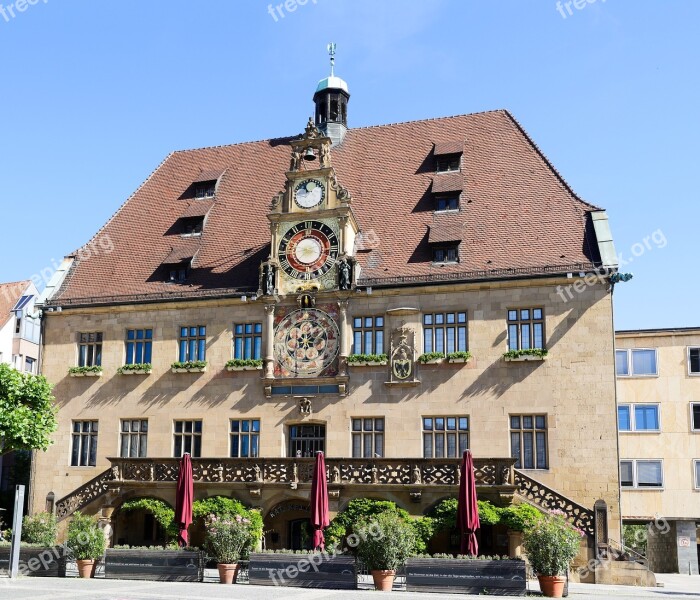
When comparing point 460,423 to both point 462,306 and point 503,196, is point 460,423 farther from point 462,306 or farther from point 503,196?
point 503,196

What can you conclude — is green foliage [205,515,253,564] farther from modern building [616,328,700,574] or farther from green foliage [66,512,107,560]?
modern building [616,328,700,574]

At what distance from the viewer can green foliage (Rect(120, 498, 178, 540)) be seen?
32.0 metres

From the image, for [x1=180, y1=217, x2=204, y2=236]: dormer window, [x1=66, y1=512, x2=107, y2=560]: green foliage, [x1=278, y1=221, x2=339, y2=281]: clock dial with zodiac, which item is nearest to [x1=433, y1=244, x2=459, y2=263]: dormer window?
[x1=278, y1=221, x2=339, y2=281]: clock dial with zodiac

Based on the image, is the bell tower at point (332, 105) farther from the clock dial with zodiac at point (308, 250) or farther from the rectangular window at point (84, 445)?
the rectangular window at point (84, 445)

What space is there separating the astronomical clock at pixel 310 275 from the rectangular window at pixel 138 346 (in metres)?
5.44

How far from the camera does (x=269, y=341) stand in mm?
34562

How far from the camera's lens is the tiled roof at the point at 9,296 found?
2151 inches

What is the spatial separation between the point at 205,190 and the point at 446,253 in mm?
12877

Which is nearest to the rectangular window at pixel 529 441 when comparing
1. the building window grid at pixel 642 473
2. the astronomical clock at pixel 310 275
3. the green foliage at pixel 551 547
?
the astronomical clock at pixel 310 275

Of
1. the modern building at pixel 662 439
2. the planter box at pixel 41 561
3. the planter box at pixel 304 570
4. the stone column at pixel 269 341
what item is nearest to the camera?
the planter box at pixel 304 570

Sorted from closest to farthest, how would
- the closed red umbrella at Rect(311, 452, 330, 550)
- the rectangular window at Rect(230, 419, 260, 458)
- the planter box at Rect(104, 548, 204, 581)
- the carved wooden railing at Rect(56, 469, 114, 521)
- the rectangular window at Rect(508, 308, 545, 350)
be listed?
the planter box at Rect(104, 548, 204, 581) → the closed red umbrella at Rect(311, 452, 330, 550) → the rectangular window at Rect(508, 308, 545, 350) → the carved wooden railing at Rect(56, 469, 114, 521) → the rectangular window at Rect(230, 419, 260, 458)

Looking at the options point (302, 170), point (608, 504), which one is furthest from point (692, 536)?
point (302, 170)

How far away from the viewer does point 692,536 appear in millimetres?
38188

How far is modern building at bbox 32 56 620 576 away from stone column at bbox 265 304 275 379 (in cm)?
8
